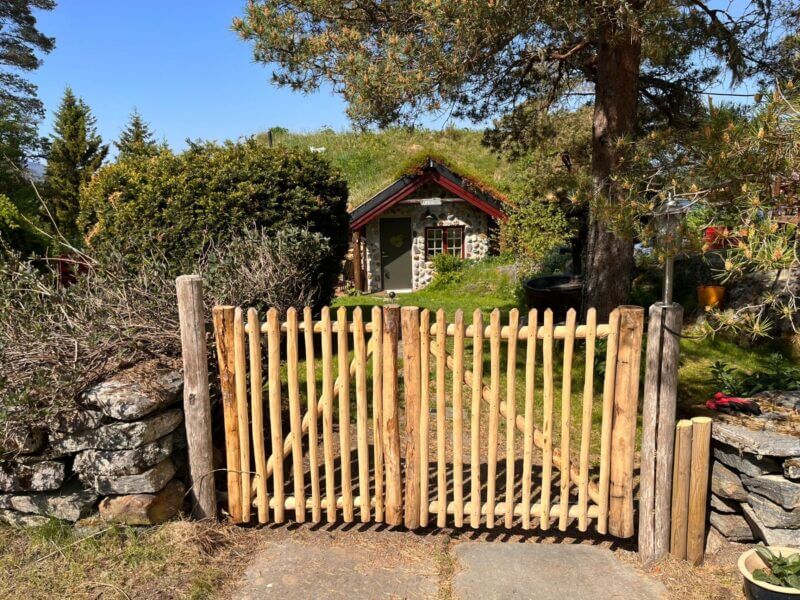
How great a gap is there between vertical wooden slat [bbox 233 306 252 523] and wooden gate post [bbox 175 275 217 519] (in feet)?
0.66

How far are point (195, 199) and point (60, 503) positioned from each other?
402 centimetres

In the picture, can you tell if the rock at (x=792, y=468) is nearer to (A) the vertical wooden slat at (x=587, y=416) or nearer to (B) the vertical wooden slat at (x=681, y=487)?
(B) the vertical wooden slat at (x=681, y=487)

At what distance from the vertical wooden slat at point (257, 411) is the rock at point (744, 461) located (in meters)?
2.75

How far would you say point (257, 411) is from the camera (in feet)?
11.7

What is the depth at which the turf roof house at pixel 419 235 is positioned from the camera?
52.1 ft

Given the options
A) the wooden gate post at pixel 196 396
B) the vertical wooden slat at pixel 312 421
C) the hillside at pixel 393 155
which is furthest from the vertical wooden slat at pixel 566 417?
the hillside at pixel 393 155

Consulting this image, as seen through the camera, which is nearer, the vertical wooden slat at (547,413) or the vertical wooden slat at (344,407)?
the vertical wooden slat at (547,413)

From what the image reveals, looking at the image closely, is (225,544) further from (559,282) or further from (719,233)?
(559,282)

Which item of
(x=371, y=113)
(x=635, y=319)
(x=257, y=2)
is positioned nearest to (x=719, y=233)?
(x=635, y=319)

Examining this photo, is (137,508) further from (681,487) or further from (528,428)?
(681,487)

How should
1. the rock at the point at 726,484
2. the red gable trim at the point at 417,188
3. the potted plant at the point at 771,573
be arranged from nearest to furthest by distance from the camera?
the potted plant at the point at 771,573 → the rock at the point at 726,484 → the red gable trim at the point at 417,188

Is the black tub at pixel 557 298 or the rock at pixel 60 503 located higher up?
the black tub at pixel 557 298

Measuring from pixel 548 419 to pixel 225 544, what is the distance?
7.11 ft

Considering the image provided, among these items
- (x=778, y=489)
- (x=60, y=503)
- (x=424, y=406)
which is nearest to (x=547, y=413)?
(x=424, y=406)
